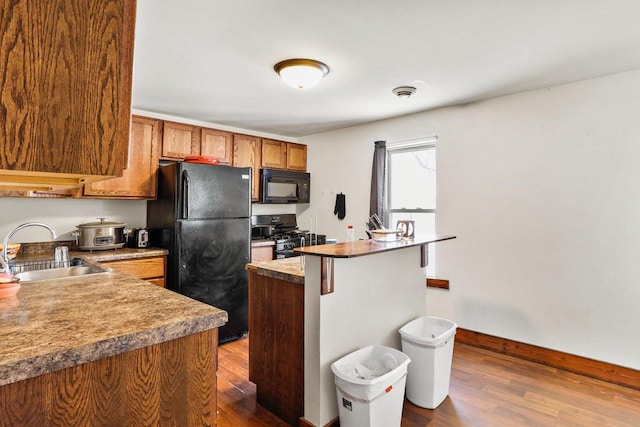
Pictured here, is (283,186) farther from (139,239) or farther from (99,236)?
(99,236)

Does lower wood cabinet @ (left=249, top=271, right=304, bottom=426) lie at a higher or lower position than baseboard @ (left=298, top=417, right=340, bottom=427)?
higher

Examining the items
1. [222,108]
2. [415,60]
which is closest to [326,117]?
[222,108]

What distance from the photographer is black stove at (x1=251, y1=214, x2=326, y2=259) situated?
4129 millimetres

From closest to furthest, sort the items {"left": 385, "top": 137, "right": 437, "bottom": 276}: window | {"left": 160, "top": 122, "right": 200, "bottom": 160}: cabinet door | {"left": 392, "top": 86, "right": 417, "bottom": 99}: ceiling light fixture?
{"left": 392, "top": 86, "right": 417, "bottom": 99}: ceiling light fixture
{"left": 160, "top": 122, "right": 200, "bottom": 160}: cabinet door
{"left": 385, "top": 137, "right": 437, "bottom": 276}: window

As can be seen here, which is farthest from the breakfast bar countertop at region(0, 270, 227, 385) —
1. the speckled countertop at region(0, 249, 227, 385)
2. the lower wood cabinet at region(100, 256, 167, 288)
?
the lower wood cabinet at region(100, 256, 167, 288)

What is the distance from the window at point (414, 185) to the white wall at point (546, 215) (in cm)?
14

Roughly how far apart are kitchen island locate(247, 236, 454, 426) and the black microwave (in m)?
1.94

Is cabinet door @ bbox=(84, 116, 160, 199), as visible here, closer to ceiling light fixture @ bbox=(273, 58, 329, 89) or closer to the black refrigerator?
the black refrigerator

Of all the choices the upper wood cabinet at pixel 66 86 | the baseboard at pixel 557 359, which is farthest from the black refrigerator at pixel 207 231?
the upper wood cabinet at pixel 66 86

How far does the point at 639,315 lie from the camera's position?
2.47 m

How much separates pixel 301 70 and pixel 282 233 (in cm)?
258

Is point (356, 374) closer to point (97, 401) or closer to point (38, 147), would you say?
point (97, 401)

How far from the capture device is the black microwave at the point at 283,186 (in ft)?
14.0

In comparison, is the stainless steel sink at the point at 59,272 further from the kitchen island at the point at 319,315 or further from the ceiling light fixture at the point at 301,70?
the ceiling light fixture at the point at 301,70
